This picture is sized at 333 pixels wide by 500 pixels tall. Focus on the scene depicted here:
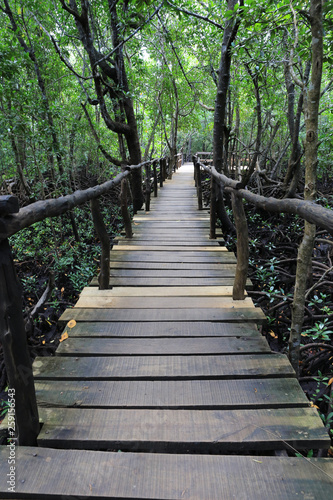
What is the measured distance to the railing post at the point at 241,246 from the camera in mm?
2541

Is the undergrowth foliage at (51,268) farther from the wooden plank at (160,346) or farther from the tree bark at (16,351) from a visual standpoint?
the tree bark at (16,351)

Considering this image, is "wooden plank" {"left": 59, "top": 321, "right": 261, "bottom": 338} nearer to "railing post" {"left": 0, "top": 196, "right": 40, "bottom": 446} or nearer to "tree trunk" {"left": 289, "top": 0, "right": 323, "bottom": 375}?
"tree trunk" {"left": 289, "top": 0, "right": 323, "bottom": 375}

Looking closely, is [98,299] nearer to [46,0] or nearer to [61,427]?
[61,427]

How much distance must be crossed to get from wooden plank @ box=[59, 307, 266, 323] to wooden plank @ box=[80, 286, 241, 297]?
0.98ft

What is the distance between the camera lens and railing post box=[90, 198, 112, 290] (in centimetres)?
268

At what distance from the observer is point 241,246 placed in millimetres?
2561

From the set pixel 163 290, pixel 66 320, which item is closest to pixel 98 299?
pixel 66 320

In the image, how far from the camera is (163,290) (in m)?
2.94

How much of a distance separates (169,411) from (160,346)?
0.54 metres

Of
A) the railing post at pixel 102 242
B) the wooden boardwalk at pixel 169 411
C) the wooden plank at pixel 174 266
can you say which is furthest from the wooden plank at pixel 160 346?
the wooden plank at pixel 174 266

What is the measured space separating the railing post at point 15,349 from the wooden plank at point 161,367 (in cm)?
43

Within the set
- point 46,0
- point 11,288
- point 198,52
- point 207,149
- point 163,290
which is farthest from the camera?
point 207,149

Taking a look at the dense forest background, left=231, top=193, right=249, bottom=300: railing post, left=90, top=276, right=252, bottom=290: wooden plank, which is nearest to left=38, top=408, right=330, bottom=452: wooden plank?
the dense forest background

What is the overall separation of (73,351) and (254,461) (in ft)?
4.07
